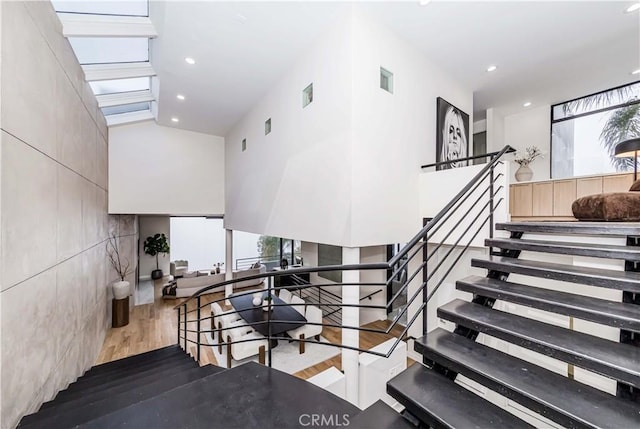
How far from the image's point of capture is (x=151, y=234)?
1116cm

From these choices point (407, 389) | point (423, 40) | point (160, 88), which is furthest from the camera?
point (160, 88)

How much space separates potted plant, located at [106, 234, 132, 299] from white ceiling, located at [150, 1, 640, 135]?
12.9 feet

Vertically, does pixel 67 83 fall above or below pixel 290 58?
below

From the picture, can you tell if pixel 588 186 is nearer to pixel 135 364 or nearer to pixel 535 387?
pixel 535 387

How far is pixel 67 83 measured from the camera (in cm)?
330

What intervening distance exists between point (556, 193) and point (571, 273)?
348 centimetres

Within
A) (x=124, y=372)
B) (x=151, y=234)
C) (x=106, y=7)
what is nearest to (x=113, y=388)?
(x=124, y=372)

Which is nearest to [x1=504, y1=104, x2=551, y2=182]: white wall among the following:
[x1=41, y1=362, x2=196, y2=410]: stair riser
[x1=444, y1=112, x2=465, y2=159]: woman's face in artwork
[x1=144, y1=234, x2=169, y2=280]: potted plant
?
[x1=444, y1=112, x2=465, y2=159]: woman's face in artwork

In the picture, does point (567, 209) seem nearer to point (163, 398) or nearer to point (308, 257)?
point (163, 398)

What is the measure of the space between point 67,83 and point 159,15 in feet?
5.05

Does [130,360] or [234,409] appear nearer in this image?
[234,409]

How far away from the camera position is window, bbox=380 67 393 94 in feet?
10.5

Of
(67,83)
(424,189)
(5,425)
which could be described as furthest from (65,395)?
(424,189)

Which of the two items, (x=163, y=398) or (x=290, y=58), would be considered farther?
(x=290, y=58)
